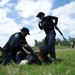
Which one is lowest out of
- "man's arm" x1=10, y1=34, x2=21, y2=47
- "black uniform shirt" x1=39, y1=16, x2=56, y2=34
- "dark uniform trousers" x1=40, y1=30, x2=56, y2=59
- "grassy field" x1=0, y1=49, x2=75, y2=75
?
"grassy field" x1=0, y1=49, x2=75, y2=75

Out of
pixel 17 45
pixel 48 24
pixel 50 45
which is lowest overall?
pixel 50 45

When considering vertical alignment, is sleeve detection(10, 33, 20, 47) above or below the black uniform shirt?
below

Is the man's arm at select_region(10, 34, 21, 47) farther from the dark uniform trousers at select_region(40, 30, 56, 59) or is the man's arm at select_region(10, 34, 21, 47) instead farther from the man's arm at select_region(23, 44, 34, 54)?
the dark uniform trousers at select_region(40, 30, 56, 59)

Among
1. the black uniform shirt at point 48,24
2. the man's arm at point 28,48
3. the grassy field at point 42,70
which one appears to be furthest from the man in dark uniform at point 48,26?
the grassy field at point 42,70

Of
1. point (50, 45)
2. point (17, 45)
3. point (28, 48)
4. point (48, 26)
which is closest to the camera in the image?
point (28, 48)

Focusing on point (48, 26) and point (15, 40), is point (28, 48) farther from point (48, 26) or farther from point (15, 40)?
point (48, 26)

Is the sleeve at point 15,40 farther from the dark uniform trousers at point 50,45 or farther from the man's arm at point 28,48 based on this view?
the dark uniform trousers at point 50,45

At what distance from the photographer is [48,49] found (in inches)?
370

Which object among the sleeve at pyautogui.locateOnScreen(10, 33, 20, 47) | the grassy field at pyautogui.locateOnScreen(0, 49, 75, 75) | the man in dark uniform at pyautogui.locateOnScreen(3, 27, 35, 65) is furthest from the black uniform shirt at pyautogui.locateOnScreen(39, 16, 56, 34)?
the grassy field at pyautogui.locateOnScreen(0, 49, 75, 75)

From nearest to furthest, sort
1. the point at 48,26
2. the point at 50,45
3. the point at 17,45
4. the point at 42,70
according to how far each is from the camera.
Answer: the point at 42,70 → the point at 17,45 → the point at 50,45 → the point at 48,26

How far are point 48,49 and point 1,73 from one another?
3122 mm

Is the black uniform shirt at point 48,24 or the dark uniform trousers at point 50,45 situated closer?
the dark uniform trousers at point 50,45

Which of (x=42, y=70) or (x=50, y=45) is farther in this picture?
(x=50, y=45)

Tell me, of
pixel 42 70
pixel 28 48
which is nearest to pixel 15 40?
pixel 28 48
